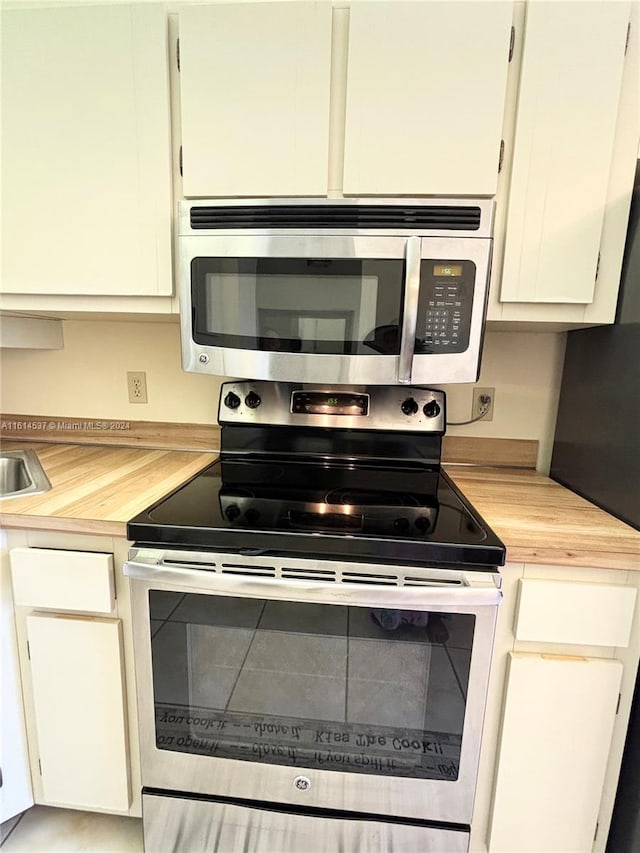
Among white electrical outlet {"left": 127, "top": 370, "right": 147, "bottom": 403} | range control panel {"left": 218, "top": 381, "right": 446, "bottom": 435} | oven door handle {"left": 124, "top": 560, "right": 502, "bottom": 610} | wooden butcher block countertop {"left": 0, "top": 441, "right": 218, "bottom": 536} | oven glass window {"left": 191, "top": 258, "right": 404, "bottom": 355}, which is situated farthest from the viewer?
white electrical outlet {"left": 127, "top": 370, "right": 147, "bottom": 403}

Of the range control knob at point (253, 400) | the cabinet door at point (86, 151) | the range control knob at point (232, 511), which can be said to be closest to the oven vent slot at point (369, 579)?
the range control knob at point (232, 511)

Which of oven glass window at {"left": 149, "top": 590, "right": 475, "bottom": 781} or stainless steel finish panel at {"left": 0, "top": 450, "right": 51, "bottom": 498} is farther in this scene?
stainless steel finish panel at {"left": 0, "top": 450, "right": 51, "bottom": 498}

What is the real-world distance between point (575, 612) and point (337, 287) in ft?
2.89

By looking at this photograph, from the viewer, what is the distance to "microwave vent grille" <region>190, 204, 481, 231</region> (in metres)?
1.02

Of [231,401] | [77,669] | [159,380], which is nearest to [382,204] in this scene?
[231,401]

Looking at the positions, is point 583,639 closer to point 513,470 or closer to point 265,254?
point 513,470

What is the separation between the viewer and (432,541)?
0.88m

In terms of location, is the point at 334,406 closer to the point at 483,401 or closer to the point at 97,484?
the point at 483,401

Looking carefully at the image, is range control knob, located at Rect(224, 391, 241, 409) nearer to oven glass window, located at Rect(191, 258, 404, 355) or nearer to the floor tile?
oven glass window, located at Rect(191, 258, 404, 355)

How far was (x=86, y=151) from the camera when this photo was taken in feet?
3.68

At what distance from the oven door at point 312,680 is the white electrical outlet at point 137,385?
794 mm

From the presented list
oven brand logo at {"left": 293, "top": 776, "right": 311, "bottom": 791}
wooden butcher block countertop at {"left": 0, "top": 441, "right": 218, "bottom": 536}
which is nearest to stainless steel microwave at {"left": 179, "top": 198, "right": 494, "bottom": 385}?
wooden butcher block countertop at {"left": 0, "top": 441, "right": 218, "bottom": 536}

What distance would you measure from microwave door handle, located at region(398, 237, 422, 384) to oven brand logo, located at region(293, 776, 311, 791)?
930 millimetres

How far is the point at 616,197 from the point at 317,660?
1.25 m
